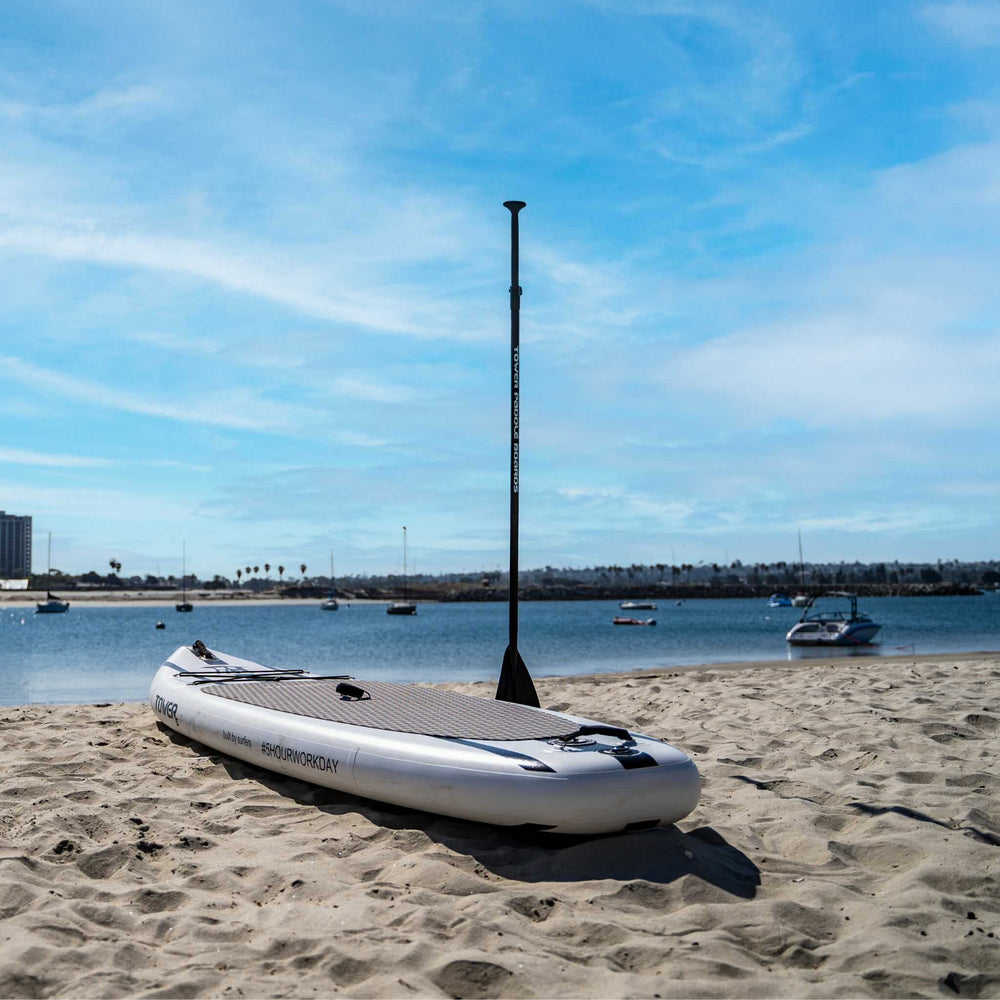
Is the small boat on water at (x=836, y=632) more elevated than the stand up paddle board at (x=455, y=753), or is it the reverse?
the stand up paddle board at (x=455, y=753)

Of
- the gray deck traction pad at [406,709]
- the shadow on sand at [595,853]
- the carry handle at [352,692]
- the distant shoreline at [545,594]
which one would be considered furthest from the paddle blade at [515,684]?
the distant shoreline at [545,594]

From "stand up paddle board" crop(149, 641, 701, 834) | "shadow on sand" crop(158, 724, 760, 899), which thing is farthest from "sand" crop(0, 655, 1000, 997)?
"stand up paddle board" crop(149, 641, 701, 834)

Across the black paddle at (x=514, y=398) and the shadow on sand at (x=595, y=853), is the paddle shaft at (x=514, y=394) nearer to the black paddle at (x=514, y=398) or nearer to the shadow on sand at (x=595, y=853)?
the black paddle at (x=514, y=398)

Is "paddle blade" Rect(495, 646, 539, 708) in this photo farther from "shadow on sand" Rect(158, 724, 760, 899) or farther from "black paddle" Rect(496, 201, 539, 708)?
"shadow on sand" Rect(158, 724, 760, 899)

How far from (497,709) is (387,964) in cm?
298

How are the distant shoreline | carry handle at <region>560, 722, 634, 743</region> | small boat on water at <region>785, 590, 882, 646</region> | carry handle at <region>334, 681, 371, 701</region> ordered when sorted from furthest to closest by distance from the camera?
the distant shoreline → small boat on water at <region>785, 590, 882, 646</region> → carry handle at <region>334, 681, 371, 701</region> → carry handle at <region>560, 722, 634, 743</region>

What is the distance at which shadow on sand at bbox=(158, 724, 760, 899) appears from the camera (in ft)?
13.5

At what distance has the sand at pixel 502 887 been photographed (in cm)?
313

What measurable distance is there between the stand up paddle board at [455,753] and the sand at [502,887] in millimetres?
172

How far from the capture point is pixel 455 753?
4836 mm

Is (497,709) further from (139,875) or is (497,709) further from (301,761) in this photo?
(139,875)

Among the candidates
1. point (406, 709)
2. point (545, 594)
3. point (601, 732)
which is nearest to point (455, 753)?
point (601, 732)

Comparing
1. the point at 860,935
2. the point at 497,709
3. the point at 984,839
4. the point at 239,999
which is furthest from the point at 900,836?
the point at 239,999

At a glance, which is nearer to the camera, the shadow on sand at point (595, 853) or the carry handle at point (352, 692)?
the shadow on sand at point (595, 853)
